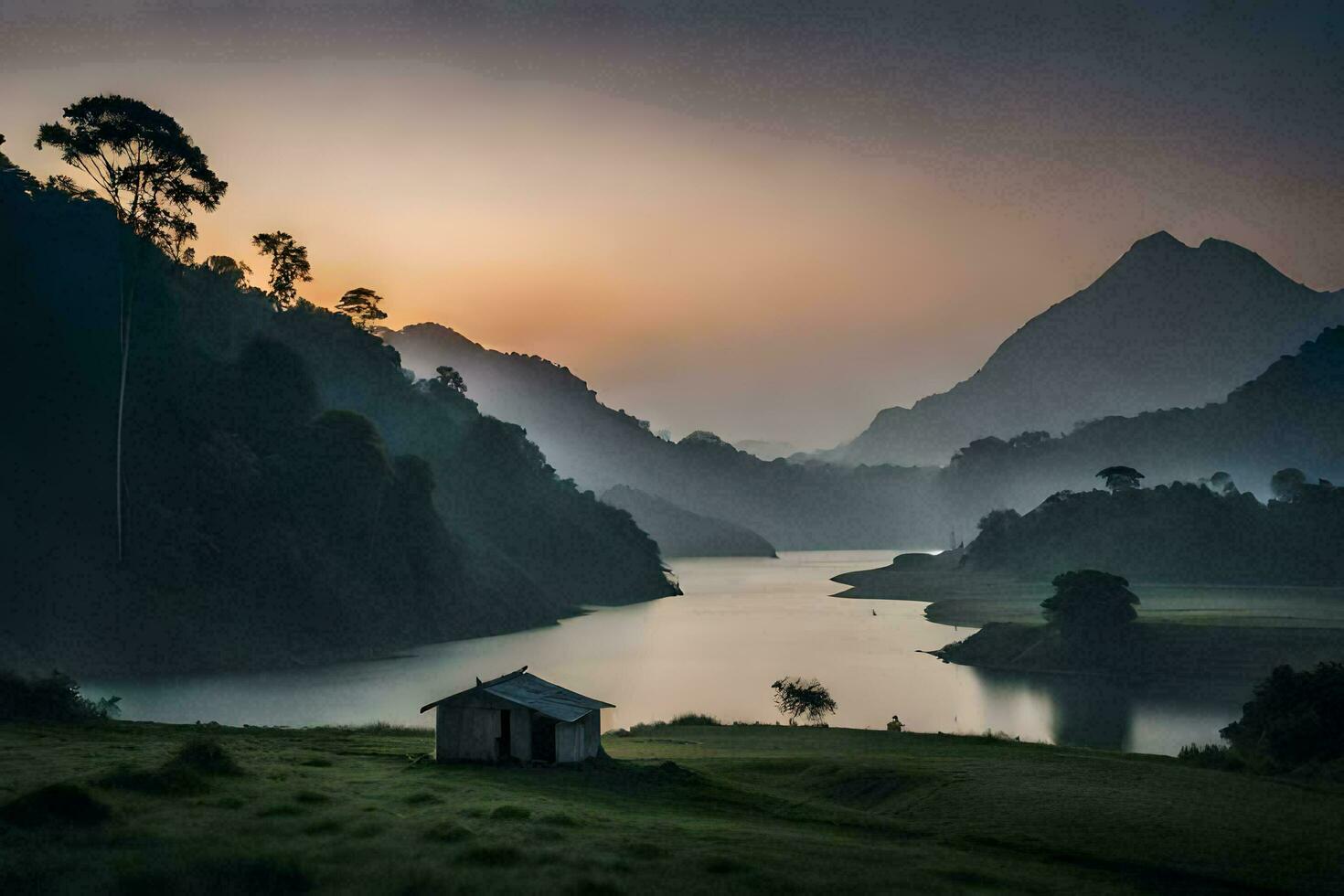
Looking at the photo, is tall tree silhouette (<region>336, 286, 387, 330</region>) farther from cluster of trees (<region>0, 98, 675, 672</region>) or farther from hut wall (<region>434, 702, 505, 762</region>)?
hut wall (<region>434, 702, 505, 762</region>)

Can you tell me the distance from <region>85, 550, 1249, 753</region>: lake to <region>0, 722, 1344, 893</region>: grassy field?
25267 millimetres

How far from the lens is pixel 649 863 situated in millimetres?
21453

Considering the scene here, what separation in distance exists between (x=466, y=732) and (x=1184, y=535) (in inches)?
5785

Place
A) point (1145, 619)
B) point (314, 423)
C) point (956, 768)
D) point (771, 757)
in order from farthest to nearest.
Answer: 1. point (314, 423)
2. point (1145, 619)
3. point (771, 757)
4. point (956, 768)

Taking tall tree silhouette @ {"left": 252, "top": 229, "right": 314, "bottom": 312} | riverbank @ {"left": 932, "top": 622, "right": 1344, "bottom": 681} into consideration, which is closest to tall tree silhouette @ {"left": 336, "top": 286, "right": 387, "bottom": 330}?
tall tree silhouette @ {"left": 252, "top": 229, "right": 314, "bottom": 312}

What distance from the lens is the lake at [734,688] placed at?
212ft

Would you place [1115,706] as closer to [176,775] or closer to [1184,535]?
[176,775]

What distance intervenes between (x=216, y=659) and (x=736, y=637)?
181ft

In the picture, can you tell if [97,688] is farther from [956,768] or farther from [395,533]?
[956,768]

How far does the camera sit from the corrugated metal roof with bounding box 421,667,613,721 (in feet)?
116

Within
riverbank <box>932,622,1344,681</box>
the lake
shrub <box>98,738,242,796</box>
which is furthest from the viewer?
→ riverbank <box>932,622,1344,681</box>

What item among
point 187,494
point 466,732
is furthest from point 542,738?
point 187,494

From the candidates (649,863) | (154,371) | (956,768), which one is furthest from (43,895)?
(154,371)

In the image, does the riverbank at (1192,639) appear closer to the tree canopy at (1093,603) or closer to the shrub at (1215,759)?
the tree canopy at (1093,603)
